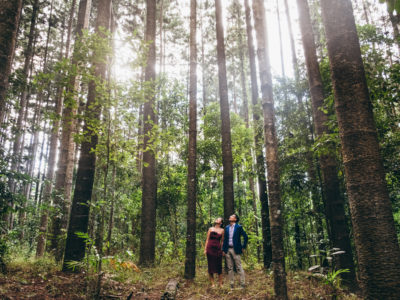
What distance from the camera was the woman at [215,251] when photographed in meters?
6.23

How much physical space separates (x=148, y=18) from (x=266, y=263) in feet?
34.4

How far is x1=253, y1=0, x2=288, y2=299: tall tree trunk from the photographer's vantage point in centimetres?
418

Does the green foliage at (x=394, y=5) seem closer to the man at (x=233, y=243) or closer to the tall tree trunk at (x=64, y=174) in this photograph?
the man at (x=233, y=243)

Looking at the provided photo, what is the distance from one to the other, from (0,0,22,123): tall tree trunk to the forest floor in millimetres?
3252

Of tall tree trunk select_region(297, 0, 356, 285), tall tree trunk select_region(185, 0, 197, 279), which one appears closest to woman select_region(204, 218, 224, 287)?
tall tree trunk select_region(185, 0, 197, 279)

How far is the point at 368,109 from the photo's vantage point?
2.42m

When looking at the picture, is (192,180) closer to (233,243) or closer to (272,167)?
(233,243)

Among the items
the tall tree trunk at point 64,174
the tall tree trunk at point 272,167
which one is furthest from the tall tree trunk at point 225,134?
the tall tree trunk at point 64,174

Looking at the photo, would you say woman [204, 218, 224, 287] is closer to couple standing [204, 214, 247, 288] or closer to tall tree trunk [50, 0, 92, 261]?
couple standing [204, 214, 247, 288]

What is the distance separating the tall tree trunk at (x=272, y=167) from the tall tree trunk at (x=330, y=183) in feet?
4.21

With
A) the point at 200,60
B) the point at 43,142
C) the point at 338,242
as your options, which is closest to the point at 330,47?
the point at 338,242

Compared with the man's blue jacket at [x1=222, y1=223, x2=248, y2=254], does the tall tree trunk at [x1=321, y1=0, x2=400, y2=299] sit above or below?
above

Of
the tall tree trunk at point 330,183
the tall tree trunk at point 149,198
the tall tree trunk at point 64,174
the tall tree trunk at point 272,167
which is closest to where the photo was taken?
the tall tree trunk at point 272,167

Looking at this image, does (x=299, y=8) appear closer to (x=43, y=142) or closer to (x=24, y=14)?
(x=24, y=14)
